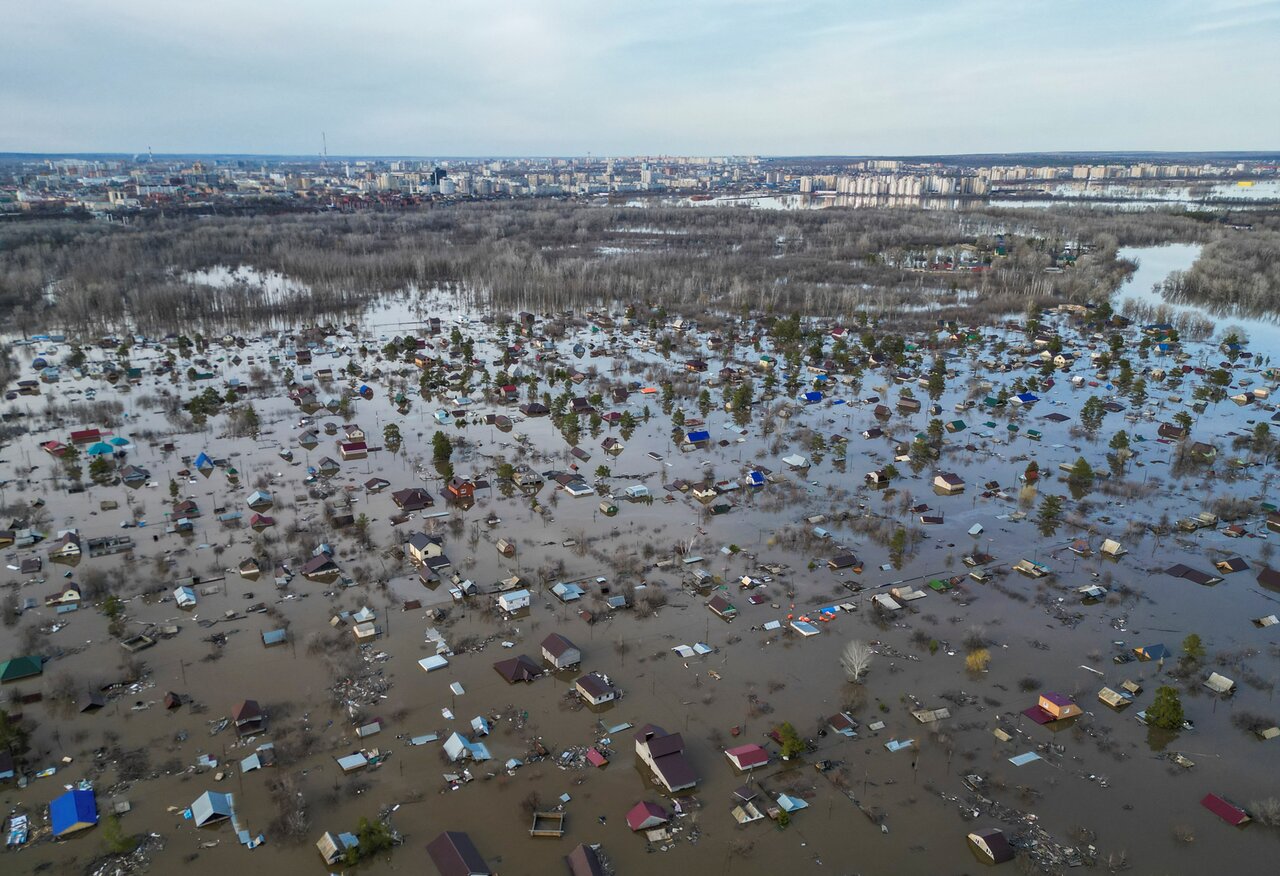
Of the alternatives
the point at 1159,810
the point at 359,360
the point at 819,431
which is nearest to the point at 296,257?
the point at 359,360

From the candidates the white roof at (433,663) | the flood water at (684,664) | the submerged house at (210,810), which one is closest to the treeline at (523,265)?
the flood water at (684,664)

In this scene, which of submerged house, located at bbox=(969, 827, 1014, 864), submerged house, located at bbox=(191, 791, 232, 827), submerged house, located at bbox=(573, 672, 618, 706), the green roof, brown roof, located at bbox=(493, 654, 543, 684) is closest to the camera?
submerged house, located at bbox=(969, 827, 1014, 864)

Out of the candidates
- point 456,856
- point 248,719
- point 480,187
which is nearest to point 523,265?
point 248,719

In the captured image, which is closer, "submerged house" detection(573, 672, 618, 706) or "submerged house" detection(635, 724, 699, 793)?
"submerged house" detection(635, 724, 699, 793)

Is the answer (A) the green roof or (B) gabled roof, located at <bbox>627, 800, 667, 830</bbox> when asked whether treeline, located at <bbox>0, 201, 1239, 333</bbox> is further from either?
(B) gabled roof, located at <bbox>627, 800, 667, 830</bbox>

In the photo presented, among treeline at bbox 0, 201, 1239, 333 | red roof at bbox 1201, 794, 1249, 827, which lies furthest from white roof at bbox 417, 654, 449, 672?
treeline at bbox 0, 201, 1239, 333

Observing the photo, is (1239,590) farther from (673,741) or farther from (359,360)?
(359,360)
